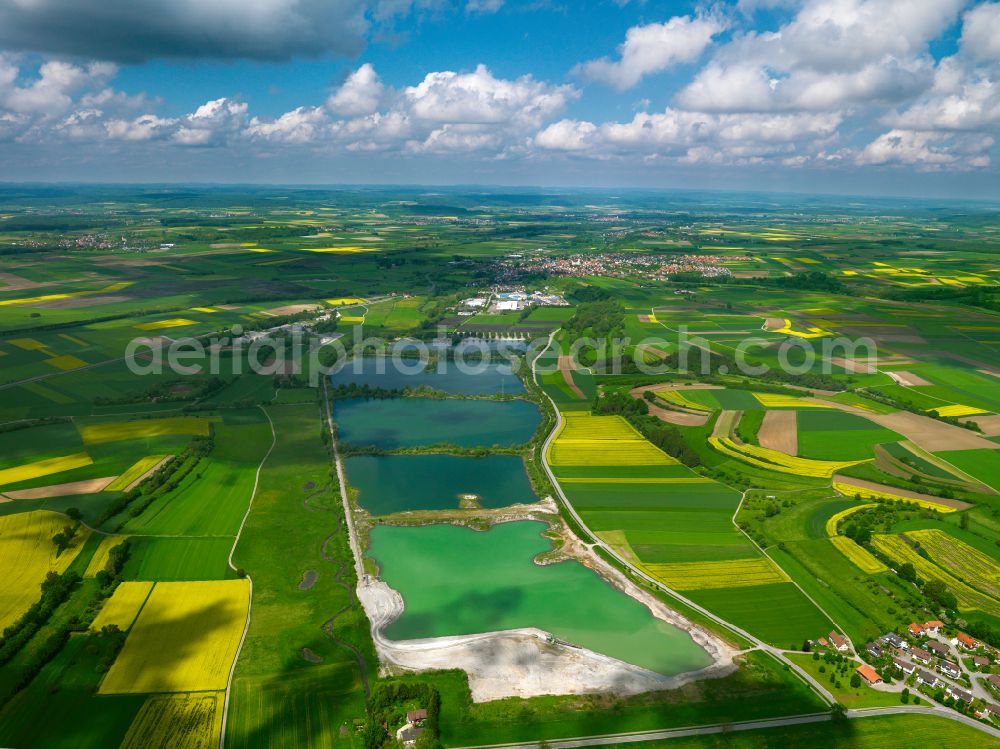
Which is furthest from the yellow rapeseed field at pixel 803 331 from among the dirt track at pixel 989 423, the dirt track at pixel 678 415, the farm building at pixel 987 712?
the farm building at pixel 987 712

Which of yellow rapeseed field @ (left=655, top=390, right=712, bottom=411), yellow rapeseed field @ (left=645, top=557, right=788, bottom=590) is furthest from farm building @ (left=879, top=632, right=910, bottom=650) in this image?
yellow rapeseed field @ (left=655, top=390, right=712, bottom=411)

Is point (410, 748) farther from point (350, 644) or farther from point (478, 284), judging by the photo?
point (478, 284)

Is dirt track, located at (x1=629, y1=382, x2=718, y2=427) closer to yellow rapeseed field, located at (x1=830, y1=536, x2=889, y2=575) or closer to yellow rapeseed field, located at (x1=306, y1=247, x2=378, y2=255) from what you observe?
yellow rapeseed field, located at (x1=830, y1=536, x2=889, y2=575)

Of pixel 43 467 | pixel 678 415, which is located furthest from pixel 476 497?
pixel 43 467

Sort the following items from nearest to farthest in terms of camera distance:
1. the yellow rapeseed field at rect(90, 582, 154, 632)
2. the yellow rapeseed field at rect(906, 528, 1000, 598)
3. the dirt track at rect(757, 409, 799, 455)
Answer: the yellow rapeseed field at rect(90, 582, 154, 632) → the yellow rapeseed field at rect(906, 528, 1000, 598) → the dirt track at rect(757, 409, 799, 455)

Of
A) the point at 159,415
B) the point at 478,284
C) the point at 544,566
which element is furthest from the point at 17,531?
the point at 478,284

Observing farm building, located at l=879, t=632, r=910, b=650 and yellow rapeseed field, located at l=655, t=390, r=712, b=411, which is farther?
yellow rapeseed field, located at l=655, t=390, r=712, b=411

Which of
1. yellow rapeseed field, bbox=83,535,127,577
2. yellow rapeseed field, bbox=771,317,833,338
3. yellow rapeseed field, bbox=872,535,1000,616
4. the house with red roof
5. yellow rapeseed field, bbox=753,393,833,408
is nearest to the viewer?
the house with red roof
